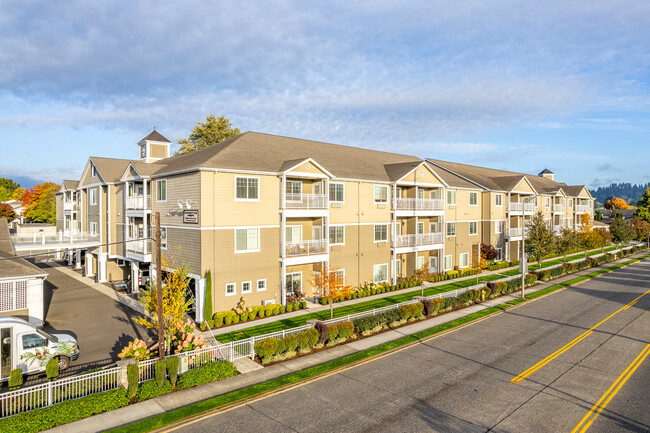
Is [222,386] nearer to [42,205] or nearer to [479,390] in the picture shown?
[479,390]

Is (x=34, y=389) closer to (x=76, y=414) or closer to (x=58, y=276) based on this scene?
(x=76, y=414)

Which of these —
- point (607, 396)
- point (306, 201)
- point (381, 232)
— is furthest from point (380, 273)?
point (607, 396)

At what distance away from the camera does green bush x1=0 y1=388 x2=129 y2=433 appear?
38.8ft

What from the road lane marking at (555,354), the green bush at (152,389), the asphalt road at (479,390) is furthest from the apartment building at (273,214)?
the asphalt road at (479,390)

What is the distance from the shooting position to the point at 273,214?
27672 millimetres

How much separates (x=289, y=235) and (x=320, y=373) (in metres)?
14.2

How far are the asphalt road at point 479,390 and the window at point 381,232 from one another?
43.4 feet

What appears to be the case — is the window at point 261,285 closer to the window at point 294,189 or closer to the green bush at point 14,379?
the window at point 294,189

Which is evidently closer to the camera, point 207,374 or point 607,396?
point 607,396

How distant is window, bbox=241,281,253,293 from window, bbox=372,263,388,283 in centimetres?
1268

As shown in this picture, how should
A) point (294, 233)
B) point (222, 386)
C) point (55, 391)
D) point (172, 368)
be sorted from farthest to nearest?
point (294, 233) → point (222, 386) → point (172, 368) → point (55, 391)

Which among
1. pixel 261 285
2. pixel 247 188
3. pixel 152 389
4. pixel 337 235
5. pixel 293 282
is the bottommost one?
pixel 152 389

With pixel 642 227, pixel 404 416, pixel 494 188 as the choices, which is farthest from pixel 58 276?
pixel 642 227

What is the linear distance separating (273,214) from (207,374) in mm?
13557
